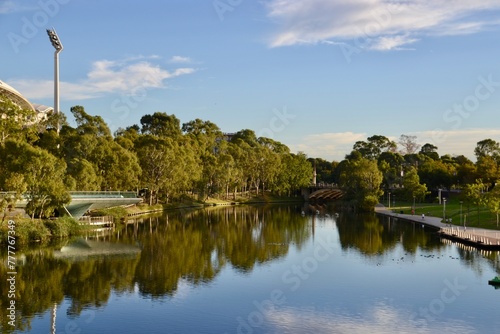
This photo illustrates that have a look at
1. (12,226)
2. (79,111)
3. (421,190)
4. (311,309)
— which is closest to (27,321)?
(311,309)

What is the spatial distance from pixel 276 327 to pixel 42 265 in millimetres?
26601

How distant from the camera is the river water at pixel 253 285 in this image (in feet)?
112

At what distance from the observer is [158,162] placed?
112 m

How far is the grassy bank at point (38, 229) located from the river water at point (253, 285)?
279cm

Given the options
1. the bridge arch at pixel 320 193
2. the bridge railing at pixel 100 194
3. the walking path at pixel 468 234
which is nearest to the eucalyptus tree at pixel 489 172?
the walking path at pixel 468 234

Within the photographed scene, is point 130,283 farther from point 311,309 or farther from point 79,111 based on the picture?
point 79,111

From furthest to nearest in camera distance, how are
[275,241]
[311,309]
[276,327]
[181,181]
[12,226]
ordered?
1. [181,181]
2. [275,241]
3. [12,226]
4. [311,309]
5. [276,327]

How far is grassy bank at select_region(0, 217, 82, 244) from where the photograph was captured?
2402 inches

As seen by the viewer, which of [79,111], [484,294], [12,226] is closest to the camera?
[484,294]

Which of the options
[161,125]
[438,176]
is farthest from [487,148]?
[161,125]

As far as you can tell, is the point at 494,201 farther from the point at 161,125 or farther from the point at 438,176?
the point at 161,125

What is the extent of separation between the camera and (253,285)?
147 ft

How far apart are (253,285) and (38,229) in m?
30.3

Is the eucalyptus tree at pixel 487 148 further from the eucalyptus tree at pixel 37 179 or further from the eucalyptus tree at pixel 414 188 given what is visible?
the eucalyptus tree at pixel 37 179
